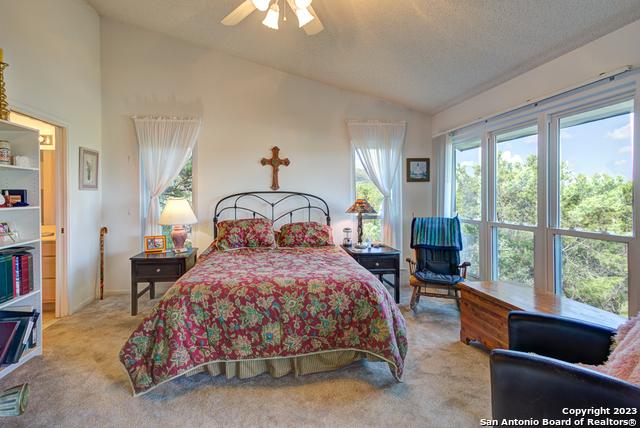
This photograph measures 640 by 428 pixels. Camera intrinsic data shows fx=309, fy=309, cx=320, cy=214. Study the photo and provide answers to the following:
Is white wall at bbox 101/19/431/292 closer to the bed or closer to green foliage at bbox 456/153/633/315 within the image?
green foliage at bbox 456/153/633/315

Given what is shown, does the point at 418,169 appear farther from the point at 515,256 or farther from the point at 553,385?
the point at 553,385

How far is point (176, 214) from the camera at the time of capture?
3475 millimetres

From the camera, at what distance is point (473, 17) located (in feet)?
7.47

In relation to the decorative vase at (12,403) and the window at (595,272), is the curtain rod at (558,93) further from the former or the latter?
the decorative vase at (12,403)

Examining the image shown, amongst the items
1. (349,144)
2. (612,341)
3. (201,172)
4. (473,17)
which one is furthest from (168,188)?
(612,341)

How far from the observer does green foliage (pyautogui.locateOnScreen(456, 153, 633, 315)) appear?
88.0 inches

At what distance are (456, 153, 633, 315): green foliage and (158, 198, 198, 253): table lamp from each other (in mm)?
3499

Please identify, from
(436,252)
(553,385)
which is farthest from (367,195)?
(553,385)

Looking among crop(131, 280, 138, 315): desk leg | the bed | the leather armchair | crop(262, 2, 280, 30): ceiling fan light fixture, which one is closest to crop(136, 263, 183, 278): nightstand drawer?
crop(131, 280, 138, 315): desk leg

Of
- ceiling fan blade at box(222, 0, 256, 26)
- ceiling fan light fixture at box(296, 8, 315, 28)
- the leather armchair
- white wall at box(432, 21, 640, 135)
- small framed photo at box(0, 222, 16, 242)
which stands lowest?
the leather armchair

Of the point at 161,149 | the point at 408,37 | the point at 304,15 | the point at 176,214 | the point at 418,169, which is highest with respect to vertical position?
the point at 408,37

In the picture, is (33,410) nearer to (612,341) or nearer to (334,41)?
(612,341)

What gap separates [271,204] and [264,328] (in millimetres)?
2279

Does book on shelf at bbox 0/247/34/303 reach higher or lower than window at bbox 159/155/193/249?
lower
